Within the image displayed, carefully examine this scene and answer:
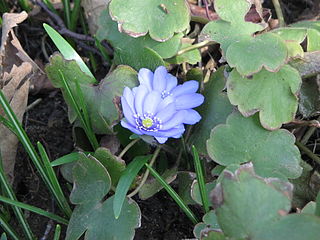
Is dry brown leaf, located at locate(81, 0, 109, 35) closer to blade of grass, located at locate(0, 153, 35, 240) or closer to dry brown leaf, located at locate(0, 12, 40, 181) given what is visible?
dry brown leaf, located at locate(0, 12, 40, 181)

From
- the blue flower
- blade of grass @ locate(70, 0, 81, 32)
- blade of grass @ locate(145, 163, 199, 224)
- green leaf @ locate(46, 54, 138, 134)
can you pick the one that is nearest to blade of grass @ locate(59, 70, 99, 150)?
green leaf @ locate(46, 54, 138, 134)

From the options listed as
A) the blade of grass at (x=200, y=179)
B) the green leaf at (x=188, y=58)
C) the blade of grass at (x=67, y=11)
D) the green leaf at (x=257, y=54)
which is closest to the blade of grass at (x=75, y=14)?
the blade of grass at (x=67, y=11)

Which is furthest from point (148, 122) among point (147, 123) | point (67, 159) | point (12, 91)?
point (12, 91)

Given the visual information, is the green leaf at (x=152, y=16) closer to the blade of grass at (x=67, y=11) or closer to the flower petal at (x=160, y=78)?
the flower petal at (x=160, y=78)

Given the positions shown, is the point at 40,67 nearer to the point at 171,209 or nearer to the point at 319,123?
the point at 171,209

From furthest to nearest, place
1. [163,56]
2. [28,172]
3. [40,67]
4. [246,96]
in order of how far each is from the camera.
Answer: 1. [40,67]
2. [28,172]
3. [163,56]
4. [246,96]

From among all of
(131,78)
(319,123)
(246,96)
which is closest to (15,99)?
(131,78)
